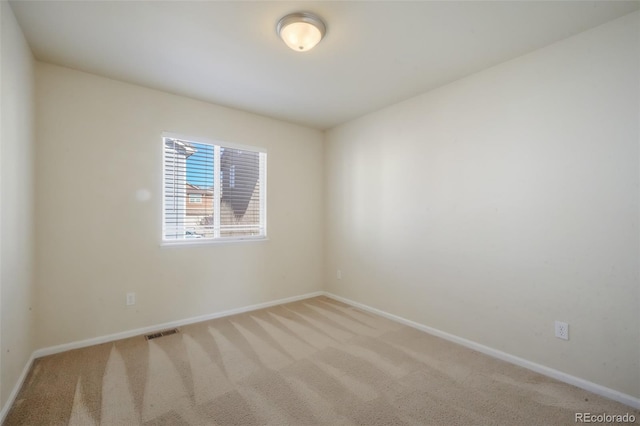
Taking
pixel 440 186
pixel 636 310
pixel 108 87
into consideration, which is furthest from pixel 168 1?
pixel 636 310

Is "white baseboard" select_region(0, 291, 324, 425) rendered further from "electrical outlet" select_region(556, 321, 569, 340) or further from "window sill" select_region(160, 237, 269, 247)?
"electrical outlet" select_region(556, 321, 569, 340)

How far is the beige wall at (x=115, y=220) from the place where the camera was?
8.12 feet

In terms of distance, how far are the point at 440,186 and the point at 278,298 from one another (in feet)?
8.27

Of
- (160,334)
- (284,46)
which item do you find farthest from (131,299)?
(284,46)

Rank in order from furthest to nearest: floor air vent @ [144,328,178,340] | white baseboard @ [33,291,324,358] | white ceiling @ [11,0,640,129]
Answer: floor air vent @ [144,328,178,340], white baseboard @ [33,291,324,358], white ceiling @ [11,0,640,129]

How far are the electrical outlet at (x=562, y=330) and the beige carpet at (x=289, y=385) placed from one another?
1.11 feet

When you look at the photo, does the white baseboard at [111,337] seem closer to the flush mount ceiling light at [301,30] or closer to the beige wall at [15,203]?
the beige wall at [15,203]

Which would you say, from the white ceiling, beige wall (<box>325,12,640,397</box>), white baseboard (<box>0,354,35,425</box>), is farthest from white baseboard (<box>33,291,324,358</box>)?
the white ceiling

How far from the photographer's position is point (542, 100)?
7.24 feet

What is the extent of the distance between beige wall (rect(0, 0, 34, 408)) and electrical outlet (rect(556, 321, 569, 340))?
375 cm

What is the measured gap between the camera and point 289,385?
2.02 m

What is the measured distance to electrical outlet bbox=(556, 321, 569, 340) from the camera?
209 cm

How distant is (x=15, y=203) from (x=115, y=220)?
2.71ft

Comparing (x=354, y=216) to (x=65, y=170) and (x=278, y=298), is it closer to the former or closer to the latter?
(x=278, y=298)
